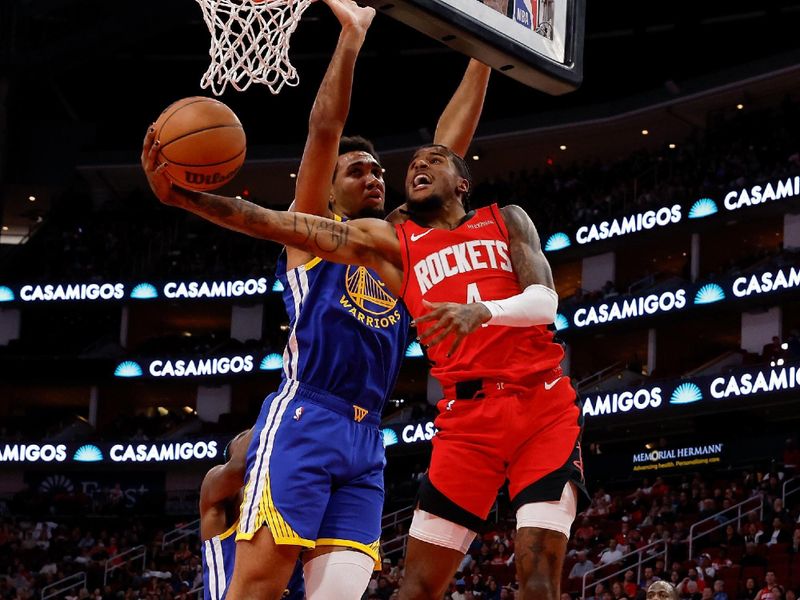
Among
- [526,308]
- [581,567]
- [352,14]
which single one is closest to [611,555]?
[581,567]

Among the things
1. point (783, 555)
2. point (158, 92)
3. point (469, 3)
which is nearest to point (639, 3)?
point (158, 92)

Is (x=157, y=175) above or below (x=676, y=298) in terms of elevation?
below

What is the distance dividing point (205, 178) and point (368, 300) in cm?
104

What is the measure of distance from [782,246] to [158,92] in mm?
21611

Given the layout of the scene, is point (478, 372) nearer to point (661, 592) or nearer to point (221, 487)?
point (221, 487)

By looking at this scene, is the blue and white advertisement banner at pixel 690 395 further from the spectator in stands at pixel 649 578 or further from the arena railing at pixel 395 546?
the spectator in stands at pixel 649 578

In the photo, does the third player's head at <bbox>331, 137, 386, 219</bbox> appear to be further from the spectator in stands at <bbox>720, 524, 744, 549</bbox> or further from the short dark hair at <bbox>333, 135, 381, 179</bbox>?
the spectator in stands at <bbox>720, 524, 744, 549</bbox>

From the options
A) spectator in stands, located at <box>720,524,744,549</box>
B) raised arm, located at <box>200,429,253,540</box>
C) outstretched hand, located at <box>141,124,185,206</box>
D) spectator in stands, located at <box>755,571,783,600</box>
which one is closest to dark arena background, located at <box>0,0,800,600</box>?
spectator in stands, located at <box>720,524,744,549</box>

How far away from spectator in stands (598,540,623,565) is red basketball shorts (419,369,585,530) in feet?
52.1

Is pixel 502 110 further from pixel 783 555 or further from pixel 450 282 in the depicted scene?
pixel 450 282

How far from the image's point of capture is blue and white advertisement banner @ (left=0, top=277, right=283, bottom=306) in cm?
3697

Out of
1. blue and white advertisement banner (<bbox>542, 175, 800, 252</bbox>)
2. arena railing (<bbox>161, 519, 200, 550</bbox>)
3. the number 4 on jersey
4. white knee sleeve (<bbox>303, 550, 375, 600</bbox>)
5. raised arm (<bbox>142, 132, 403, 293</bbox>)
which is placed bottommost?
white knee sleeve (<bbox>303, 550, 375, 600</bbox>)

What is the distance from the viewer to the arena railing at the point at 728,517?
2061 cm

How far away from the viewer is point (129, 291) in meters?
37.9
